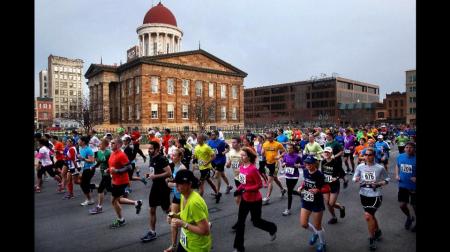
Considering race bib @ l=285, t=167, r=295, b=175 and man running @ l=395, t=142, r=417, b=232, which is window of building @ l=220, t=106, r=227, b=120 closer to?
race bib @ l=285, t=167, r=295, b=175

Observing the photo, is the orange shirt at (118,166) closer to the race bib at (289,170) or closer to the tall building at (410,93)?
the race bib at (289,170)

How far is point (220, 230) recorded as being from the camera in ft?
22.6

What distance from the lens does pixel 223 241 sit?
245 inches

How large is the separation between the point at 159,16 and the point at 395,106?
7212 centimetres

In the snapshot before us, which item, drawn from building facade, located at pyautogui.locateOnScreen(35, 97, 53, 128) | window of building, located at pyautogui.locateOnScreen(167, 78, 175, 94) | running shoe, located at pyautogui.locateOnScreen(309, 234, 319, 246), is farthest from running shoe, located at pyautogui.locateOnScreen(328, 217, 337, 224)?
building facade, located at pyautogui.locateOnScreen(35, 97, 53, 128)

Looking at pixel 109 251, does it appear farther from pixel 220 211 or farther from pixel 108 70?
pixel 108 70

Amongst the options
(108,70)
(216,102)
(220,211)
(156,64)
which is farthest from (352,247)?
(108,70)

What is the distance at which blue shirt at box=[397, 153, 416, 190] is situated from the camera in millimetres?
6533

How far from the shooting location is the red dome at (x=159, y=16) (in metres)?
68.2

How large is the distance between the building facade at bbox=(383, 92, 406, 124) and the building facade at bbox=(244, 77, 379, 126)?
4.39 meters

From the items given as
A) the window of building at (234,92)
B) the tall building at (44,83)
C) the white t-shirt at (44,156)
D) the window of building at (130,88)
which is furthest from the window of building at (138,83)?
the tall building at (44,83)

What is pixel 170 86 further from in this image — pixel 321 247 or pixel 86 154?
pixel 321 247

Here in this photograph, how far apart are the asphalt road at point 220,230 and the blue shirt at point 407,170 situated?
3.42 ft
